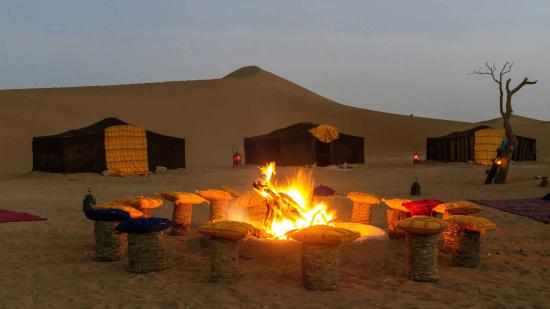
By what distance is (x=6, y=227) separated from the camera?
408 inches

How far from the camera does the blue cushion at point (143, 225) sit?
693cm

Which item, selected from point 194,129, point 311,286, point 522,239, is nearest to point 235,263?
point 311,286

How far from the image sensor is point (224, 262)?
6578 millimetres

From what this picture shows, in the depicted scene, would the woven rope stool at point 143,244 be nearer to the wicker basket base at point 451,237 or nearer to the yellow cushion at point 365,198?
the yellow cushion at point 365,198

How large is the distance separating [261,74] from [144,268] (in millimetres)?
86460

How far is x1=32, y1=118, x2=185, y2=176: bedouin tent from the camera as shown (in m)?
23.2

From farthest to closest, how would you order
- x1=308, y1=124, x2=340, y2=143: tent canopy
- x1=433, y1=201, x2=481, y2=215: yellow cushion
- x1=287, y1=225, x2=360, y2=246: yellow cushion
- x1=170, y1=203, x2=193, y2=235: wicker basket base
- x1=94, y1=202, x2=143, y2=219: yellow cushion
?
x1=308, y1=124, x2=340, y2=143: tent canopy → x1=170, y1=203, x2=193, y2=235: wicker basket base → x1=94, y1=202, x2=143, y2=219: yellow cushion → x1=433, y1=201, x2=481, y2=215: yellow cushion → x1=287, y1=225, x2=360, y2=246: yellow cushion

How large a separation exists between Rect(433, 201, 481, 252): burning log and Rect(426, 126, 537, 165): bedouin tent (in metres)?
23.2

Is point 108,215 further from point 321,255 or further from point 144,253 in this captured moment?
point 321,255

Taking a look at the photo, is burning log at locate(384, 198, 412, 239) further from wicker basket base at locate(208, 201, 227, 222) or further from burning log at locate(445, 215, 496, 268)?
wicker basket base at locate(208, 201, 227, 222)

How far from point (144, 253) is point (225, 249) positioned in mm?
1080

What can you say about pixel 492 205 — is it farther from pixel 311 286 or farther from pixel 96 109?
pixel 96 109

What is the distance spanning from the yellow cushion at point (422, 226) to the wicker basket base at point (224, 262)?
1.93 m

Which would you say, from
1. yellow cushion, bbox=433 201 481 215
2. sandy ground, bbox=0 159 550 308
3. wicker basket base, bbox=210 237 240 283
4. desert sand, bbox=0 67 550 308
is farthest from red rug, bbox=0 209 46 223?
yellow cushion, bbox=433 201 481 215
